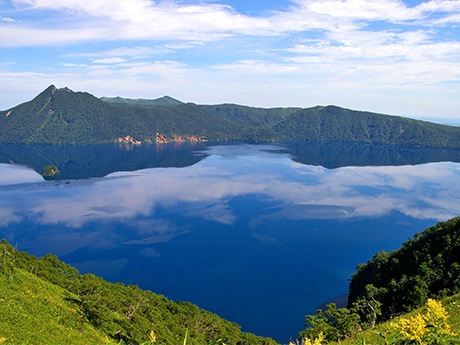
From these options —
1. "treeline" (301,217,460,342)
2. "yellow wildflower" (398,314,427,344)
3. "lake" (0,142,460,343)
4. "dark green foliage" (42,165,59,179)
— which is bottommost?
"lake" (0,142,460,343)

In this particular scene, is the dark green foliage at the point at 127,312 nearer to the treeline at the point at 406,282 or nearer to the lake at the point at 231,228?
the treeline at the point at 406,282

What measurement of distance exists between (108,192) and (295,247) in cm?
7665

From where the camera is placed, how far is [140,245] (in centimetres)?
8444

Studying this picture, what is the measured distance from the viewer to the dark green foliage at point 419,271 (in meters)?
34.5

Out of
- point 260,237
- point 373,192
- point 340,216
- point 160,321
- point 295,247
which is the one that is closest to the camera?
point 160,321

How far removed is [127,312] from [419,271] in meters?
29.8

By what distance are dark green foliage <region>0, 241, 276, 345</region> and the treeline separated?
30.1ft

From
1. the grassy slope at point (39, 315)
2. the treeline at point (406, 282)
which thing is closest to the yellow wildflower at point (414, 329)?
the grassy slope at point (39, 315)

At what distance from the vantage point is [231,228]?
95375 mm

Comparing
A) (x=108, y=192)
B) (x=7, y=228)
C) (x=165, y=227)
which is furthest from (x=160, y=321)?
(x=108, y=192)

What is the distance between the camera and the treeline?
31745mm

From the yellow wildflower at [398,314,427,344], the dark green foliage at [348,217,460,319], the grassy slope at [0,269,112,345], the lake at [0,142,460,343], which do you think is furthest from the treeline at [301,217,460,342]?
the yellow wildflower at [398,314,427,344]

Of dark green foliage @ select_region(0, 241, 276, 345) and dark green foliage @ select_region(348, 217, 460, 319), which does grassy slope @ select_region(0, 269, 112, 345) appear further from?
dark green foliage @ select_region(348, 217, 460, 319)

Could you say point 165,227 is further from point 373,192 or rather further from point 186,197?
point 373,192
